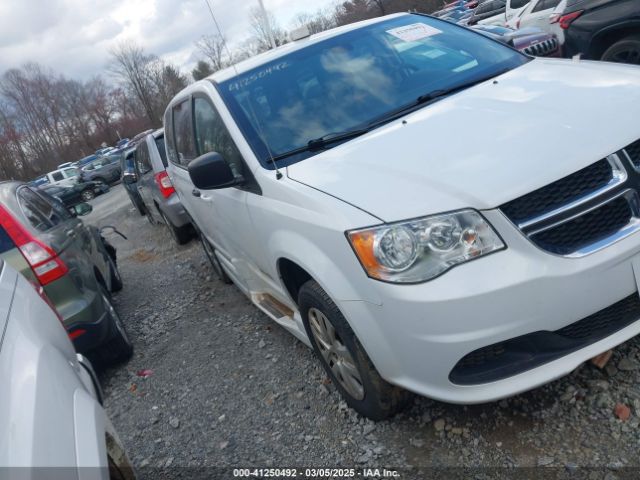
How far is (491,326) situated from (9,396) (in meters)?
1.54

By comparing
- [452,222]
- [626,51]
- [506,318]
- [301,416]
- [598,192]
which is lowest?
[301,416]

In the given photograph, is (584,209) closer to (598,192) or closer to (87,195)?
(598,192)

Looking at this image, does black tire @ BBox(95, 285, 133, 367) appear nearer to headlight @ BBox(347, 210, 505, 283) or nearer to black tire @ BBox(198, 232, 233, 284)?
black tire @ BBox(198, 232, 233, 284)

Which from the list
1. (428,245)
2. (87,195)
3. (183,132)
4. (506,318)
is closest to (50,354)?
(428,245)

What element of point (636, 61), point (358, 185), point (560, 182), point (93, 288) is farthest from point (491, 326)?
point (636, 61)

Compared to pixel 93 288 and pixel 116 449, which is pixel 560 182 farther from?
pixel 93 288

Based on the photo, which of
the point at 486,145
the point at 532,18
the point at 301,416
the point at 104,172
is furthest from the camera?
the point at 104,172

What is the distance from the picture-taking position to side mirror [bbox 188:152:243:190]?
2789 millimetres

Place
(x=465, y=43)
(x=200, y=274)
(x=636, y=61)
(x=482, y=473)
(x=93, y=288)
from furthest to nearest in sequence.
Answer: (x=200, y=274), (x=636, y=61), (x=93, y=288), (x=465, y=43), (x=482, y=473)

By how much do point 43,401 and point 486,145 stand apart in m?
1.83

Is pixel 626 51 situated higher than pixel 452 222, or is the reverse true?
pixel 452 222

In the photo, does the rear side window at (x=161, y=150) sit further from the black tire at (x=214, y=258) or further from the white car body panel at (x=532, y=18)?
the white car body panel at (x=532, y=18)

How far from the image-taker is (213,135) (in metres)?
3.37

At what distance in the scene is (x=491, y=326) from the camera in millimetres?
1905
